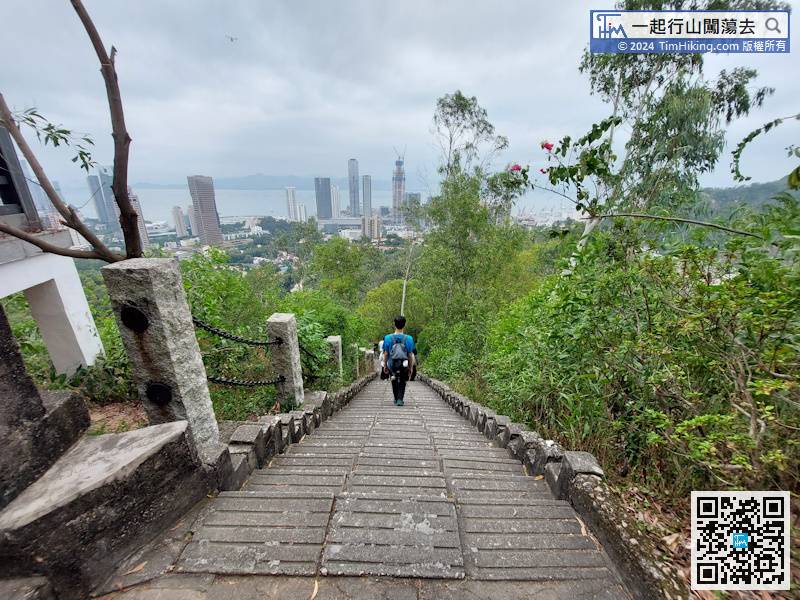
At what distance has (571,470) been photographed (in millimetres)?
2029

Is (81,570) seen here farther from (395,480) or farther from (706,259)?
(706,259)

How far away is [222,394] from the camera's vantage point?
153 inches

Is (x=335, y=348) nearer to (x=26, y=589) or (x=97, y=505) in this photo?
(x=97, y=505)

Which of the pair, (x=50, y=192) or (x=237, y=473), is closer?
(x=237, y=473)

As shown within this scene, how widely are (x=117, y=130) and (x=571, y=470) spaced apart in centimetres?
360

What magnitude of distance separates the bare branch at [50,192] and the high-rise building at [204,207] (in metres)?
46.7

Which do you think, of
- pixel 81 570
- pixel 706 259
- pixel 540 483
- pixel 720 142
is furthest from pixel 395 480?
pixel 720 142

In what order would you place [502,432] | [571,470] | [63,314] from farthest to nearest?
1. [63,314]
2. [502,432]
3. [571,470]

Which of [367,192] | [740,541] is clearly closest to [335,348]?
[740,541]

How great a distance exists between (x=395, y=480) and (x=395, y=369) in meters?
2.86

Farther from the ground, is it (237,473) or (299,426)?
(237,473)

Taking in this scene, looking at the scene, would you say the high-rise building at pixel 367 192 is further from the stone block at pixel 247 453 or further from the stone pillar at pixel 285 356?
the stone block at pixel 247 453

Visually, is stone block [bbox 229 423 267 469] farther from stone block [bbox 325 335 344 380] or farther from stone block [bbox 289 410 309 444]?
stone block [bbox 325 335 344 380]

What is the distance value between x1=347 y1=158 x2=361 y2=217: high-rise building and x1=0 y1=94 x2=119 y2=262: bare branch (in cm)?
8890
